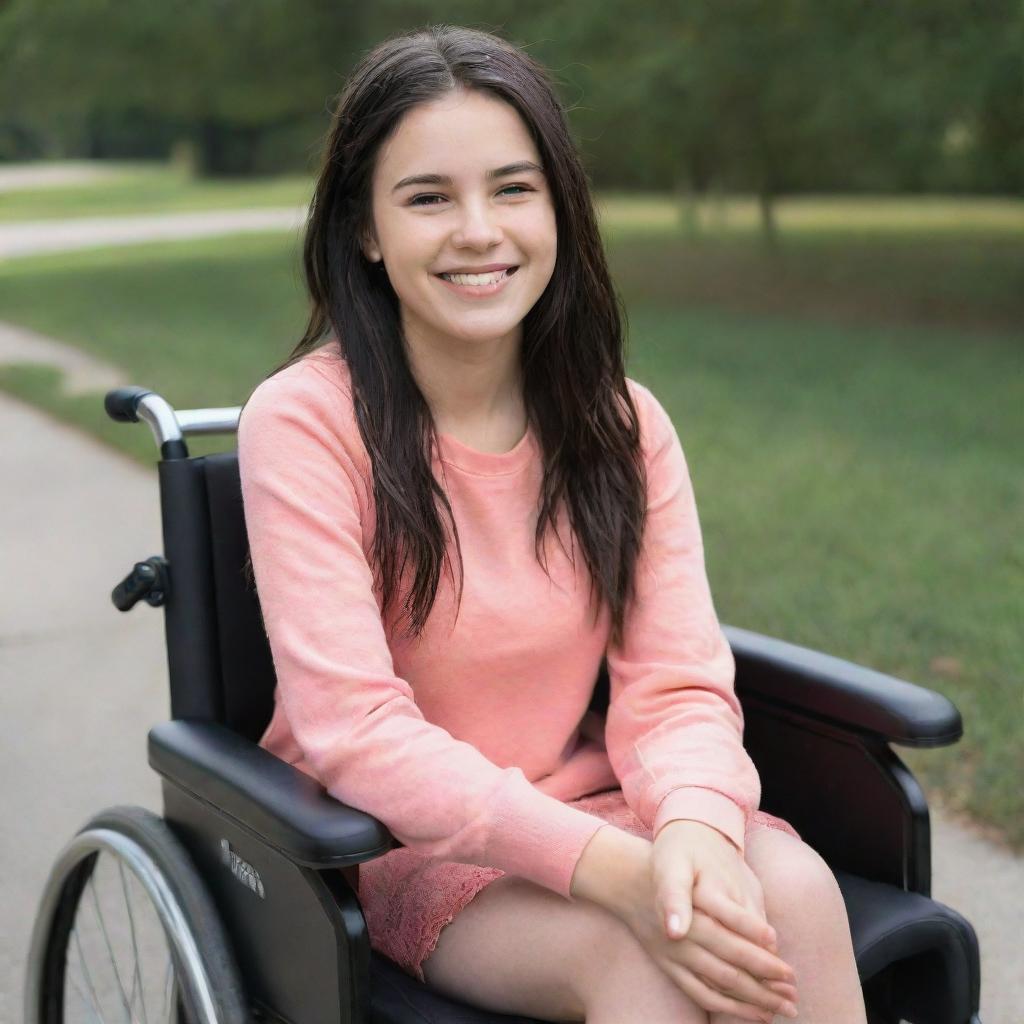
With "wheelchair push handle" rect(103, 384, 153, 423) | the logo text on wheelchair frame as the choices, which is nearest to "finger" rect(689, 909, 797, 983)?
the logo text on wheelchair frame

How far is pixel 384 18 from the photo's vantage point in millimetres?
14031

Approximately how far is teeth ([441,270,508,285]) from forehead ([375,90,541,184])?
0.12 meters

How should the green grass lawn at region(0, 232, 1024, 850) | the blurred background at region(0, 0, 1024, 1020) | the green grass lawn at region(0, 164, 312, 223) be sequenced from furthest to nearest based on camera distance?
the green grass lawn at region(0, 164, 312, 223), the blurred background at region(0, 0, 1024, 1020), the green grass lawn at region(0, 232, 1024, 850)

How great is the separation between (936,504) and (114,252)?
575 inches

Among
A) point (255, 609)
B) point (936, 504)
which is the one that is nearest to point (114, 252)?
point (936, 504)

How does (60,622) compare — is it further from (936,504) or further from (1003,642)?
(936,504)

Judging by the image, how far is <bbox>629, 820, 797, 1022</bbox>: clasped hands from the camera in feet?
5.30

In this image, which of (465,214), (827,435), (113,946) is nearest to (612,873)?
(465,214)

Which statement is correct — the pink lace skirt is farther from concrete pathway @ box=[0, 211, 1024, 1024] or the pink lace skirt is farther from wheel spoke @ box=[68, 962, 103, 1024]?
concrete pathway @ box=[0, 211, 1024, 1024]

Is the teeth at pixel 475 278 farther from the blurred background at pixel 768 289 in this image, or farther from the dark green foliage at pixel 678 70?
the dark green foliage at pixel 678 70

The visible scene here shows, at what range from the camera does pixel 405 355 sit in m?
2.05

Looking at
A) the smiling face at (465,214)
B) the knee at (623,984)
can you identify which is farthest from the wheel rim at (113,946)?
the smiling face at (465,214)

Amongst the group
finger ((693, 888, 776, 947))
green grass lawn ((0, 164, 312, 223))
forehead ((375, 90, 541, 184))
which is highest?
forehead ((375, 90, 541, 184))

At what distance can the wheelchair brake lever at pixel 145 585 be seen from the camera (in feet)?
6.71
